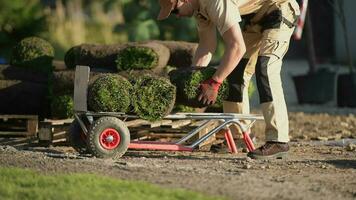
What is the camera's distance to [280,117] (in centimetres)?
940

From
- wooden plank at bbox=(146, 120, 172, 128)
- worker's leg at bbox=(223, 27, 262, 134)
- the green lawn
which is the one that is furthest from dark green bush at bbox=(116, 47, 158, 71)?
the green lawn

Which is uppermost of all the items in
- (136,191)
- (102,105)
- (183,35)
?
(183,35)

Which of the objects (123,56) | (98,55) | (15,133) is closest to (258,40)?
(123,56)

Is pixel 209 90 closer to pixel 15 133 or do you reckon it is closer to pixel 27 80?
pixel 15 133

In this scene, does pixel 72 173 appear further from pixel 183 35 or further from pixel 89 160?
Answer: pixel 183 35

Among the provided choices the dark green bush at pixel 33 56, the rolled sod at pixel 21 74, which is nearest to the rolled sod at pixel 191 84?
the rolled sod at pixel 21 74

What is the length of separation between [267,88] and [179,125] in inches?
79.2

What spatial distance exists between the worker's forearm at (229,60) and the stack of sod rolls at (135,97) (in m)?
0.50

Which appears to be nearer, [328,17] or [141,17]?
[141,17]

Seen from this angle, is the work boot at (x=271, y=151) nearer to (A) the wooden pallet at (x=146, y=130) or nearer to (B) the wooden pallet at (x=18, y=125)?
(A) the wooden pallet at (x=146, y=130)

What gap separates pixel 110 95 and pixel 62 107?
2.33m

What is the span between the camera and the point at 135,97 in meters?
9.19

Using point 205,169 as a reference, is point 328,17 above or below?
above

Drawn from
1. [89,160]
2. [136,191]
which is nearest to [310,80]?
[89,160]
